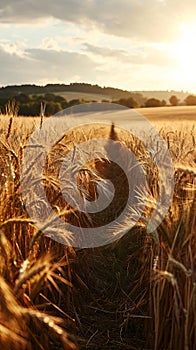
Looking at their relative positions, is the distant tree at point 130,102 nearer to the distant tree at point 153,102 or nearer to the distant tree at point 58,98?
the distant tree at point 153,102

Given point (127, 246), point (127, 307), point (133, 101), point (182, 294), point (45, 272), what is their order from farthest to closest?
point (133, 101)
point (127, 246)
point (127, 307)
point (182, 294)
point (45, 272)

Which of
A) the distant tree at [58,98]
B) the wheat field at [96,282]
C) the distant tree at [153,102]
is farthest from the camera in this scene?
the distant tree at [153,102]

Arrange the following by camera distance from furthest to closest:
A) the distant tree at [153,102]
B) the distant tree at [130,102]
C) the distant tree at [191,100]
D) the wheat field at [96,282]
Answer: the distant tree at [153,102]
the distant tree at [191,100]
the distant tree at [130,102]
the wheat field at [96,282]

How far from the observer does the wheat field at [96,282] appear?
4.94 feet

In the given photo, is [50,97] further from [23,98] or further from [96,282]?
[96,282]

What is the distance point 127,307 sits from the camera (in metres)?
2.47

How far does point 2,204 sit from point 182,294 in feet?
2.56

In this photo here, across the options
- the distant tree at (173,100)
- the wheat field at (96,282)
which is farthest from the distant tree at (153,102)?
the wheat field at (96,282)

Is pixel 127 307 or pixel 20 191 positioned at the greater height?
pixel 20 191

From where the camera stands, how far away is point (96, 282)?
9.10 ft

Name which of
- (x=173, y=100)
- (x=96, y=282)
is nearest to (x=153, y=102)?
(x=173, y=100)

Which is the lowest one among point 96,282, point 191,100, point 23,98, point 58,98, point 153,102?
point 96,282

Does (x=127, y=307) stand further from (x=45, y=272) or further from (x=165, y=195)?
(x=45, y=272)

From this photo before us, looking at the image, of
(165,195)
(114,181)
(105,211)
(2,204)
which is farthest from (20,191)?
(114,181)
